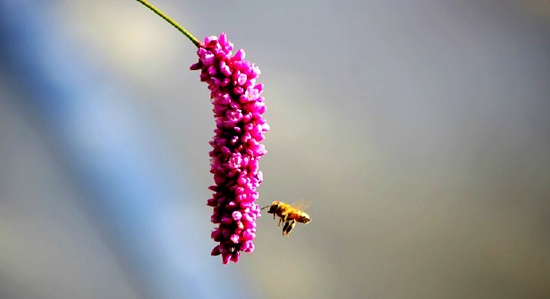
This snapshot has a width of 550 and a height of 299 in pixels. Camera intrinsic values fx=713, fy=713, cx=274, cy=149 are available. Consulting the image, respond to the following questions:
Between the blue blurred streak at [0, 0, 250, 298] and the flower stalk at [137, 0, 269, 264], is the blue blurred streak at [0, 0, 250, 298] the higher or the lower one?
the higher one

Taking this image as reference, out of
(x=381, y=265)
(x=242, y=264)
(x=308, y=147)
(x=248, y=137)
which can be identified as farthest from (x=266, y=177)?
(x=248, y=137)

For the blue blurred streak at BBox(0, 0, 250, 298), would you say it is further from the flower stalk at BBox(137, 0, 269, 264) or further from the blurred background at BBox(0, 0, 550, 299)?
the flower stalk at BBox(137, 0, 269, 264)

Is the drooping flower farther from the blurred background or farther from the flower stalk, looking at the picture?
the blurred background

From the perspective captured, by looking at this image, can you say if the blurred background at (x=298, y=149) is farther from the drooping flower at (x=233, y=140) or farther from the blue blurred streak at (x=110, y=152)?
the drooping flower at (x=233, y=140)

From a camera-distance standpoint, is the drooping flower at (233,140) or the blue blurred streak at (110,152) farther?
the blue blurred streak at (110,152)

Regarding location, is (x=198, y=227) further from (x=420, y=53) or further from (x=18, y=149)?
(x=420, y=53)

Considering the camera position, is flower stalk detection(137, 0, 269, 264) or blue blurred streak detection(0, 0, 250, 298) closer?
flower stalk detection(137, 0, 269, 264)

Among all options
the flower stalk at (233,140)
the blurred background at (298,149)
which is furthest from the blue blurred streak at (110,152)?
the flower stalk at (233,140)

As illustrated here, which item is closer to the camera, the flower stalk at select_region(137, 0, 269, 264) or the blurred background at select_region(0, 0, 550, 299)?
the flower stalk at select_region(137, 0, 269, 264)

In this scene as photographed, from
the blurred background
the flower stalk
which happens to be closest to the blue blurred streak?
the blurred background
